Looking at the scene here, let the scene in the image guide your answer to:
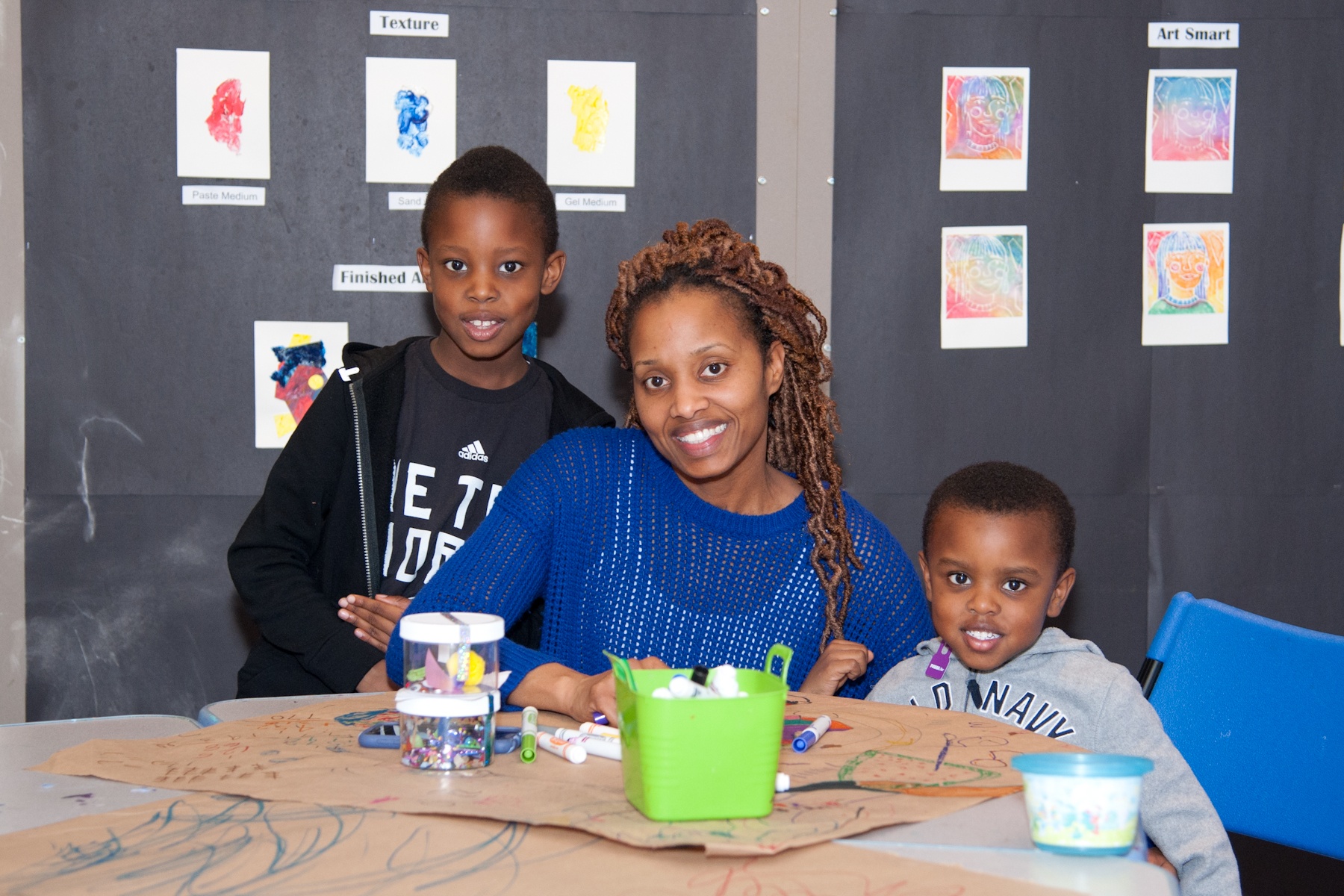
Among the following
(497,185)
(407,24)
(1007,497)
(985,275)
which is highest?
(407,24)

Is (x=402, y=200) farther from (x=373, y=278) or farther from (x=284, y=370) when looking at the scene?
(x=284, y=370)

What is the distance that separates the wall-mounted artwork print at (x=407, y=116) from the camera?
2.80m

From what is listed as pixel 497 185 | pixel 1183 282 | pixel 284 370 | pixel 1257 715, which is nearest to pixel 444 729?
pixel 1257 715

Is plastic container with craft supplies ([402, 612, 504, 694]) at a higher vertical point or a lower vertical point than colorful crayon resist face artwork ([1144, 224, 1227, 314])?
lower

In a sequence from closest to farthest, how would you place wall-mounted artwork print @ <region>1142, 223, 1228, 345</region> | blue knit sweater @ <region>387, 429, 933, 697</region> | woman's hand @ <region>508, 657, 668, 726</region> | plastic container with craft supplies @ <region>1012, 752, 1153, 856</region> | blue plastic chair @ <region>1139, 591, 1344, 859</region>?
plastic container with craft supplies @ <region>1012, 752, 1153, 856</region>, woman's hand @ <region>508, 657, 668, 726</region>, blue plastic chair @ <region>1139, 591, 1344, 859</region>, blue knit sweater @ <region>387, 429, 933, 697</region>, wall-mounted artwork print @ <region>1142, 223, 1228, 345</region>

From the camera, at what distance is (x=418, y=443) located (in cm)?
234

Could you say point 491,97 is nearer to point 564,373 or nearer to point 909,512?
point 564,373

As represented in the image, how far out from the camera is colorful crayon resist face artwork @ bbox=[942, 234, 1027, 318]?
9.63 feet

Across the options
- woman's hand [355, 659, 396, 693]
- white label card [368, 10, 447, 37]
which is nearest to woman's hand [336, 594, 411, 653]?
woman's hand [355, 659, 396, 693]

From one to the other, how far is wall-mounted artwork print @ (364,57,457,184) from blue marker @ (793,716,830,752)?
6.37 ft

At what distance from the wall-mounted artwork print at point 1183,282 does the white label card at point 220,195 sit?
84.9 inches

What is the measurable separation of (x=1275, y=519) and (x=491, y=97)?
220cm

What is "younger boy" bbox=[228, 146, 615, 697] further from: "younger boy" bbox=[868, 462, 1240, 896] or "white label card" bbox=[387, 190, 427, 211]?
"younger boy" bbox=[868, 462, 1240, 896]

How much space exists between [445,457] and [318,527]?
0.27 metres
